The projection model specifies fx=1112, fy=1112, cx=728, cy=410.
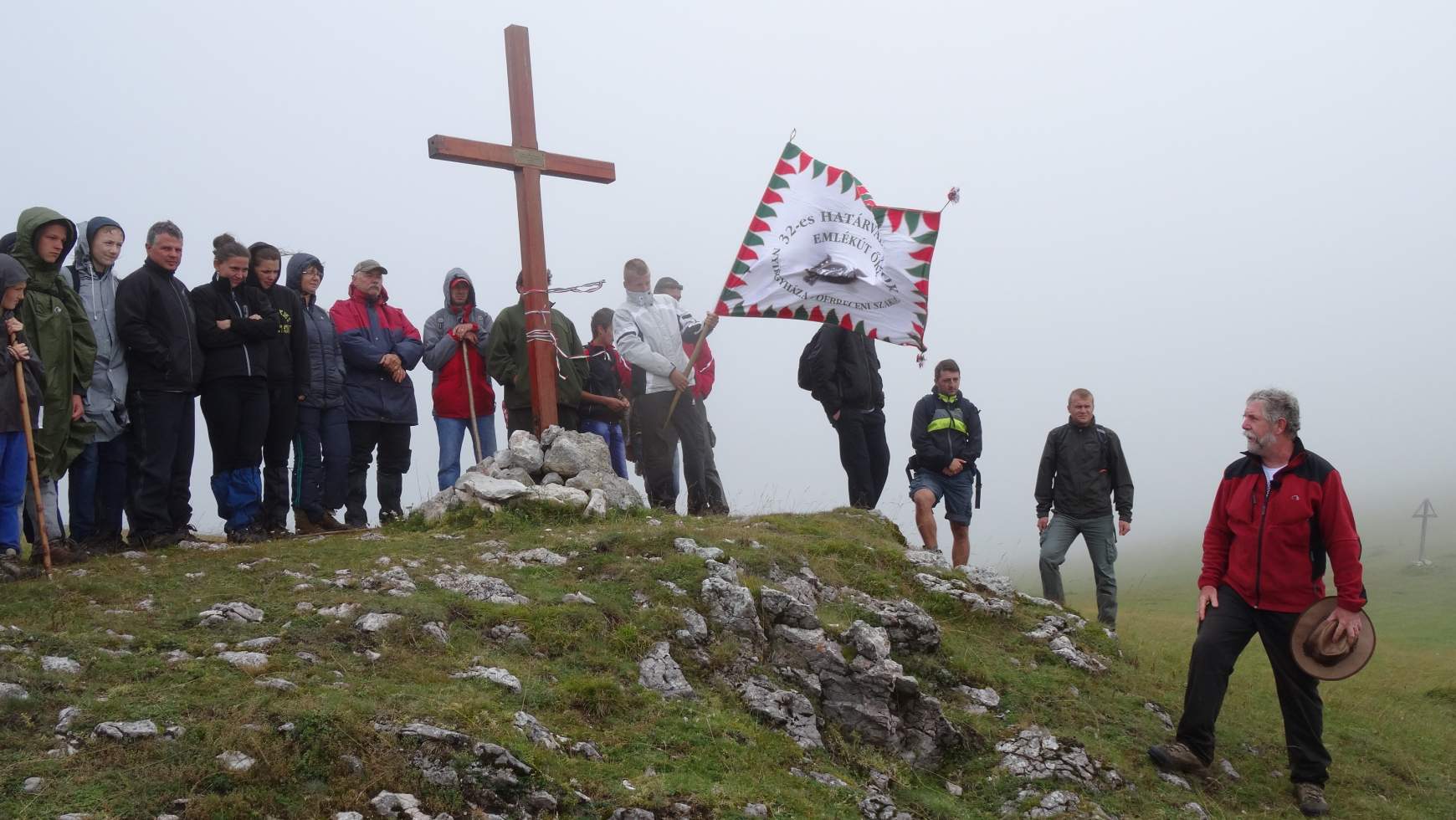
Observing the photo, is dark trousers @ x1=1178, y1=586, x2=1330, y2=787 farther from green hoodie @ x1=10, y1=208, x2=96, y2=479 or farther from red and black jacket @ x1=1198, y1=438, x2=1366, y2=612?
green hoodie @ x1=10, y1=208, x2=96, y2=479

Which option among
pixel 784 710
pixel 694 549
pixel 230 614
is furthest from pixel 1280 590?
pixel 230 614

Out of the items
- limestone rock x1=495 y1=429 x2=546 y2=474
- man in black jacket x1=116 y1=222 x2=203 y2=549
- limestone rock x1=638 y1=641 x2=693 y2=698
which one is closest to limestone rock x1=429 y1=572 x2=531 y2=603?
limestone rock x1=638 y1=641 x2=693 y2=698

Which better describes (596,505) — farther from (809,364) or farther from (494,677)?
(494,677)

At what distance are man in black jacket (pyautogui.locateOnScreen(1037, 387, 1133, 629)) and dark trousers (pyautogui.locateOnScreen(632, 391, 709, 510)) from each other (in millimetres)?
3908

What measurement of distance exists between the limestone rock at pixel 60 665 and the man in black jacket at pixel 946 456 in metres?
8.85

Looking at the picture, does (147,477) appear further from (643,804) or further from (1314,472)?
(1314,472)

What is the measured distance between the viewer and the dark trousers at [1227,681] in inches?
313

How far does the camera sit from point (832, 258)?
1255 cm

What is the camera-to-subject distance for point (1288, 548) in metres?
7.91

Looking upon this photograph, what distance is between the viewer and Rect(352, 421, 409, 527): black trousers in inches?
453

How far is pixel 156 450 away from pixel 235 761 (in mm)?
5040

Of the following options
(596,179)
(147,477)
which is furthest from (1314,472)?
(147,477)

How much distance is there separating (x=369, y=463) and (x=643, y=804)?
7.17m

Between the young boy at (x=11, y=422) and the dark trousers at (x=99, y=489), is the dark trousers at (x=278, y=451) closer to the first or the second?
the dark trousers at (x=99, y=489)
